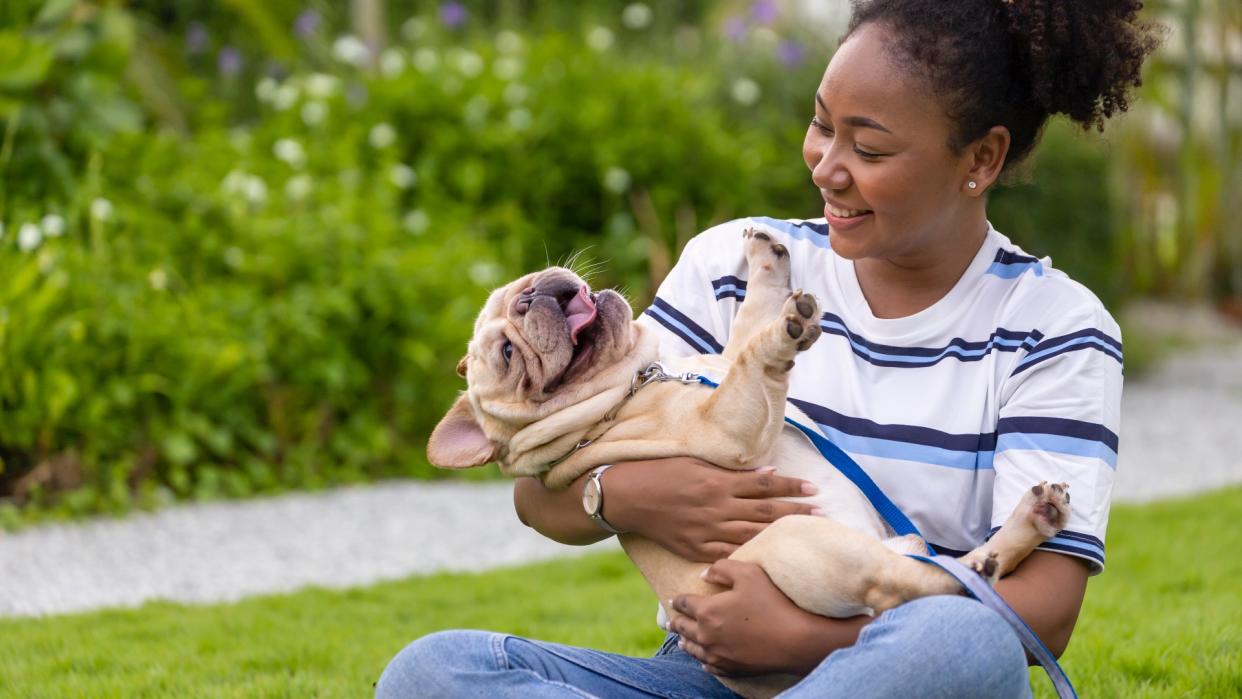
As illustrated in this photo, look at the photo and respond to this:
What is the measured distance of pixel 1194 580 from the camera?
5.43m

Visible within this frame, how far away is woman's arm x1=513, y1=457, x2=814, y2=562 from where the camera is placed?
288 centimetres

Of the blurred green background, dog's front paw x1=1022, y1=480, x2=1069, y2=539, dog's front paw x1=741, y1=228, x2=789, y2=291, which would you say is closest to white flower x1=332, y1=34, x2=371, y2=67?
the blurred green background

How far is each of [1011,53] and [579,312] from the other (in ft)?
3.72

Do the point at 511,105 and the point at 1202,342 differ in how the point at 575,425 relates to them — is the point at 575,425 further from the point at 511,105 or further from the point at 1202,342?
the point at 1202,342

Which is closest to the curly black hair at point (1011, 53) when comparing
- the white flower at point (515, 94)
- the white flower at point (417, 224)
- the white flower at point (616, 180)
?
the white flower at point (417, 224)

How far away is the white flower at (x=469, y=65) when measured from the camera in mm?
9812

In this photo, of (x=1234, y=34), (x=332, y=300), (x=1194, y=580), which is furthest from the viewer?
(x=1234, y=34)

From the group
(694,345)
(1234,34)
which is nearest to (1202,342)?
(1234,34)

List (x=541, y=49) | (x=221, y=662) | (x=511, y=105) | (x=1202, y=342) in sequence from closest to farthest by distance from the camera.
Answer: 1. (x=221, y=662)
2. (x=511, y=105)
3. (x=541, y=49)
4. (x=1202, y=342)

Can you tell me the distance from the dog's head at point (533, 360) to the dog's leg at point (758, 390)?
32cm

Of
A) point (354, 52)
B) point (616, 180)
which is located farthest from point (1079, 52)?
point (354, 52)

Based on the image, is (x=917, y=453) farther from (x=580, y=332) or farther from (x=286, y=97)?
(x=286, y=97)

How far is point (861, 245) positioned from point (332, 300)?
4820 mm

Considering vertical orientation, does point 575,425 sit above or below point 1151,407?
above
